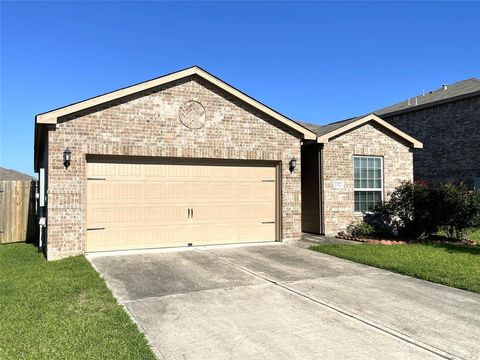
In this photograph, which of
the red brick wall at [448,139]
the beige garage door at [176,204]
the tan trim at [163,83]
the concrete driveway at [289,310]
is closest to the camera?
the concrete driveway at [289,310]

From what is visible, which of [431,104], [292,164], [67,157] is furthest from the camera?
[431,104]

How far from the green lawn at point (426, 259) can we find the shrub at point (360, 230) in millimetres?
1796

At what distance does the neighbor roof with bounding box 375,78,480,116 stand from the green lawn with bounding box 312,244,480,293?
36.5 feet

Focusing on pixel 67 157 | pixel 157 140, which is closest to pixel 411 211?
pixel 157 140

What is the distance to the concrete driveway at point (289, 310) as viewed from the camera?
4668 millimetres

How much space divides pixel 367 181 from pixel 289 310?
9612 millimetres

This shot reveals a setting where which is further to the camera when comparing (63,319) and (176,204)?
(176,204)

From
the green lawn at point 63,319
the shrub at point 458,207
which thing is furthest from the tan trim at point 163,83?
the shrub at point 458,207

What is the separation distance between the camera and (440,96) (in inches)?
880

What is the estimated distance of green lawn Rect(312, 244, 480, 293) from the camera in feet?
26.3

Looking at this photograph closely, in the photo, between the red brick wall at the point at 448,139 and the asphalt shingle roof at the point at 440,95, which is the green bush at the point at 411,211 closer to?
the asphalt shingle roof at the point at 440,95

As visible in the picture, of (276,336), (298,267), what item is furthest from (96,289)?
(298,267)

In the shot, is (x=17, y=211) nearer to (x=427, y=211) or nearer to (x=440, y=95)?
(x=427, y=211)

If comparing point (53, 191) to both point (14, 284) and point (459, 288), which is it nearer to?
point (14, 284)
